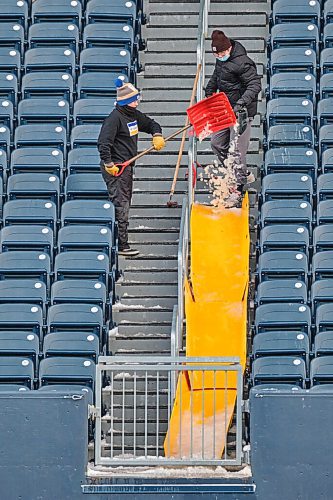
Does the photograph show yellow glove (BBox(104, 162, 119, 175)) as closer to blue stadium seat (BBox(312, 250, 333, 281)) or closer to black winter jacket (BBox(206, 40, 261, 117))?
black winter jacket (BBox(206, 40, 261, 117))

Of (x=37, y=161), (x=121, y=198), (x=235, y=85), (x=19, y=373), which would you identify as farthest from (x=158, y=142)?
(x=19, y=373)

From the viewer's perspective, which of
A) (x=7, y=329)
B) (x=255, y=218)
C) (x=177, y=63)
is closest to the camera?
(x=7, y=329)

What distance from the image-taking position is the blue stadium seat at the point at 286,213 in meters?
17.3

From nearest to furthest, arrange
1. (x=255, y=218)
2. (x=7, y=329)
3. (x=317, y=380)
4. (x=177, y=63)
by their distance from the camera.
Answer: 1. (x=317, y=380)
2. (x=7, y=329)
3. (x=255, y=218)
4. (x=177, y=63)

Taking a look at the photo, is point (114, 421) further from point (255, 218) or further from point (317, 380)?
point (255, 218)

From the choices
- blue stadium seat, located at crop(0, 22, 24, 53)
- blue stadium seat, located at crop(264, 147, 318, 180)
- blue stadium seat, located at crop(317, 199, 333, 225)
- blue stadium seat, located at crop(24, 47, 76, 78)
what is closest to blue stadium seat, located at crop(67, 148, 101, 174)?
blue stadium seat, located at crop(24, 47, 76, 78)

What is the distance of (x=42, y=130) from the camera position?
18547mm

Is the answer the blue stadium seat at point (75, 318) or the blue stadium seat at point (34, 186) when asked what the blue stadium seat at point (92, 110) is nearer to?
the blue stadium seat at point (34, 186)

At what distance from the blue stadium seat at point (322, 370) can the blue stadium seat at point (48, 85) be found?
4530 mm

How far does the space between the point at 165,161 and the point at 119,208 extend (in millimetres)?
1227

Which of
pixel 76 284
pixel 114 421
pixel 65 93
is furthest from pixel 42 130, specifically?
pixel 114 421

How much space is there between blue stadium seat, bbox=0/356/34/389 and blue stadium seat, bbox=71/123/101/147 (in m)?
2.93

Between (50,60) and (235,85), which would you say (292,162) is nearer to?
(235,85)

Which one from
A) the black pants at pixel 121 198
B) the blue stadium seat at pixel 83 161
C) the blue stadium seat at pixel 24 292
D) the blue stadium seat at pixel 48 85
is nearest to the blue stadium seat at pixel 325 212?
the black pants at pixel 121 198
